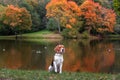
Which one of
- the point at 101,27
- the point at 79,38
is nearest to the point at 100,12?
the point at 101,27

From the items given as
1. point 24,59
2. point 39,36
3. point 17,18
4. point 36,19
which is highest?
point 17,18

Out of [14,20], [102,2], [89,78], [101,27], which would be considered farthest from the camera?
[102,2]

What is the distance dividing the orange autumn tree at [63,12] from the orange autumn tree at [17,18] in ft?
20.7

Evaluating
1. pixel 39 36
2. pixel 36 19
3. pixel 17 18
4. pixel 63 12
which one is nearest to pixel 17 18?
pixel 17 18

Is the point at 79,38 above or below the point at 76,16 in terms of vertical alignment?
below

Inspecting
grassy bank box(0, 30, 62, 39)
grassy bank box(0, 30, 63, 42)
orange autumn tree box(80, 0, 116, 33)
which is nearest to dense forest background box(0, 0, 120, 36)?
orange autumn tree box(80, 0, 116, 33)

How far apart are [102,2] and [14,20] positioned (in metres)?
29.1

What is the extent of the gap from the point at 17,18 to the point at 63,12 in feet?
41.0

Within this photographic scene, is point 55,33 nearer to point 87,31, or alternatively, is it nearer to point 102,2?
point 87,31

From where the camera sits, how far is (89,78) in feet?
45.4

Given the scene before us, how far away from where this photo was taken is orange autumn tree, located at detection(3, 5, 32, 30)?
79.3 metres

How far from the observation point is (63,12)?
8144 centimetres

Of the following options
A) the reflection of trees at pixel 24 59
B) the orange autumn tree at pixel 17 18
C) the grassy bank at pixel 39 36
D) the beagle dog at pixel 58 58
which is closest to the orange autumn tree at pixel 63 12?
the grassy bank at pixel 39 36

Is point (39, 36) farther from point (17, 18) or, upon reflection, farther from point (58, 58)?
point (58, 58)
